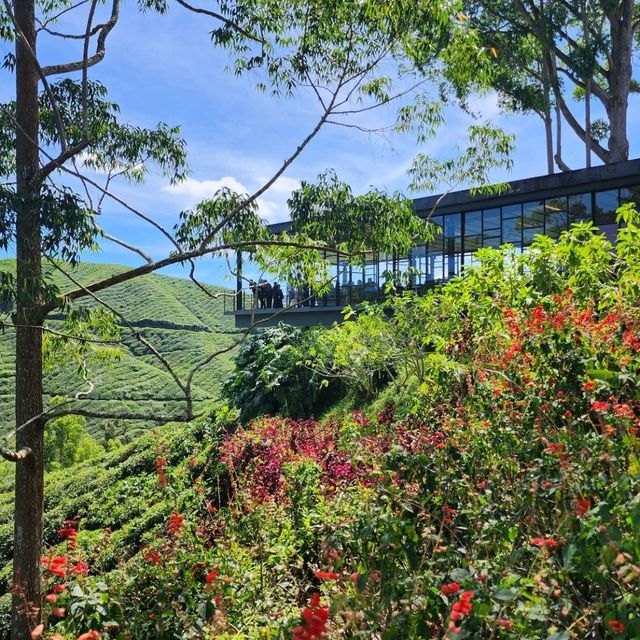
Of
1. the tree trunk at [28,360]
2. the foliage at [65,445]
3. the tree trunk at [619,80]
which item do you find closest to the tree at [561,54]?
the tree trunk at [619,80]

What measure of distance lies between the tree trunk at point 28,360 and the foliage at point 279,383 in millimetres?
4487

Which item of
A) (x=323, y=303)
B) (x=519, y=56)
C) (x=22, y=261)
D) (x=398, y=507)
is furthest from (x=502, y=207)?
(x=398, y=507)

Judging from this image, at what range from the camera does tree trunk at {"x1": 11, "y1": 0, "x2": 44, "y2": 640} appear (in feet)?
18.6

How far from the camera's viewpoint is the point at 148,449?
456 inches

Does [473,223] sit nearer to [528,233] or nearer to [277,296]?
[528,233]

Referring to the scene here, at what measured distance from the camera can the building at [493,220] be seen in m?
13.5

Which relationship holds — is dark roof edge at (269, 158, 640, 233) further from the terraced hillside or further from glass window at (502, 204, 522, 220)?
the terraced hillside

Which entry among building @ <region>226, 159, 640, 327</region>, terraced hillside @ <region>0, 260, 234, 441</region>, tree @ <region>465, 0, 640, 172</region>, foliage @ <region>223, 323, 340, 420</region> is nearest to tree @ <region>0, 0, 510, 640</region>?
foliage @ <region>223, 323, 340, 420</region>

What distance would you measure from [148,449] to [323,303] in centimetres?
655

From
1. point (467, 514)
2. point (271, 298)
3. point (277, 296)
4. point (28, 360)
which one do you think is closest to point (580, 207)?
point (277, 296)

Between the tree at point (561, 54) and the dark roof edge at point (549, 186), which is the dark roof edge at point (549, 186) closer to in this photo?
the dark roof edge at point (549, 186)

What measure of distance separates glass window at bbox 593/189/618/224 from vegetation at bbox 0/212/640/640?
982 cm

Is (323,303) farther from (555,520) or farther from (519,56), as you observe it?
(555,520)

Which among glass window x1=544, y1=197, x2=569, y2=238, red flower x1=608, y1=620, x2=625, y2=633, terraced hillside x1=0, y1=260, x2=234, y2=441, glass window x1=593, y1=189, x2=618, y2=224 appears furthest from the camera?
terraced hillside x1=0, y1=260, x2=234, y2=441
